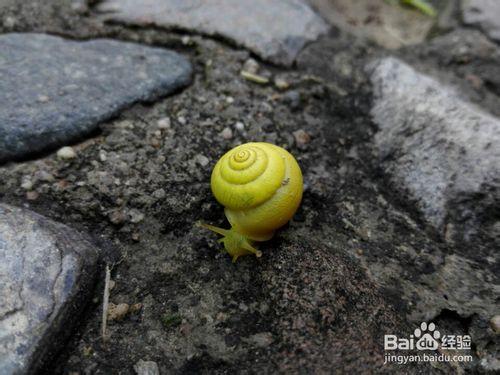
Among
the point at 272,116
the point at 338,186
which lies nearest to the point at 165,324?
the point at 338,186

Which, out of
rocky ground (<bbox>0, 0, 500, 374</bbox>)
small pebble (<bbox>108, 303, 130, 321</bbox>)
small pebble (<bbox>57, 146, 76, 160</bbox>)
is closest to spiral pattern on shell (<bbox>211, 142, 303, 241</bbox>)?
rocky ground (<bbox>0, 0, 500, 374</bbox>)

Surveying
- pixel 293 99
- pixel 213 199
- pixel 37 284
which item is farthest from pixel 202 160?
pixel 37 284

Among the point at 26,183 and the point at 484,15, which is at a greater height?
the point at 484,15

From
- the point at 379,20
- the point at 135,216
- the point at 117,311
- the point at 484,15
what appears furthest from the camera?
the point at 379,20

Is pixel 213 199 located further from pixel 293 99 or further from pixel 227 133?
pixel 293 99

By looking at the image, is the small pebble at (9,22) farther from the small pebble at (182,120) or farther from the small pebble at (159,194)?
the small pebble at (159,194)

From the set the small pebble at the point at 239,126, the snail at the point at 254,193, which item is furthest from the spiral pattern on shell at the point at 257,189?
the small pebble at the point at 239,126

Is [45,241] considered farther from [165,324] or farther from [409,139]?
[409,139]

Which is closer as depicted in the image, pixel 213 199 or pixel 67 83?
pixel 213 199
